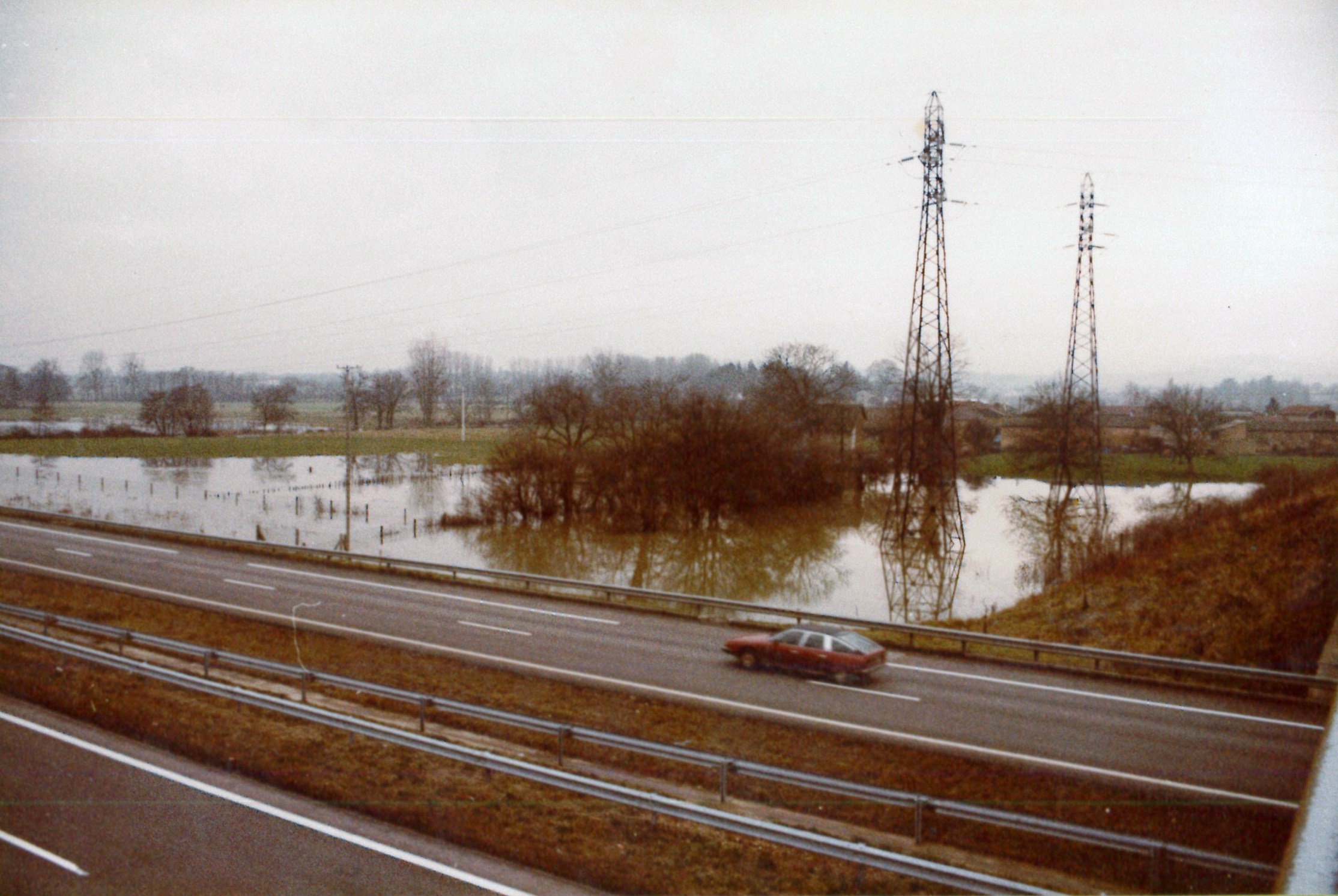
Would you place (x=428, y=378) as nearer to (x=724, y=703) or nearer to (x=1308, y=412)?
(x=724, y=703)

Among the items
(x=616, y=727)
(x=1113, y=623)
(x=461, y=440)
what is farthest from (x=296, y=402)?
(x=1113, y=623)

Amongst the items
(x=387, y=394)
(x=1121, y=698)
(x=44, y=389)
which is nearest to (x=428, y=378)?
(x=387, y=394)

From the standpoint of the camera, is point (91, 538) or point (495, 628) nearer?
point (495, 628)

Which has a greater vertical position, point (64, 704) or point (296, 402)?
point (296, 402)

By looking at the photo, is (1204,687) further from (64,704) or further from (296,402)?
(64,704)

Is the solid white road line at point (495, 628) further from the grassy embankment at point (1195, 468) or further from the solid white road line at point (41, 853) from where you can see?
the grassy embankment at point (1195, 468)

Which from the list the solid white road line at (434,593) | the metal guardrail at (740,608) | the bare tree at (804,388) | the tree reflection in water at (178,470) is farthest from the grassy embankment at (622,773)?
the bare tree at (804,388)

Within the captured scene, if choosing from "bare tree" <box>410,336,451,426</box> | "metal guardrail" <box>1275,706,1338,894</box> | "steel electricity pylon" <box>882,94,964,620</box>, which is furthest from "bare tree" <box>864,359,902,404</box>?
"metal guardrail" <box>1275,706,1338,894</box>
